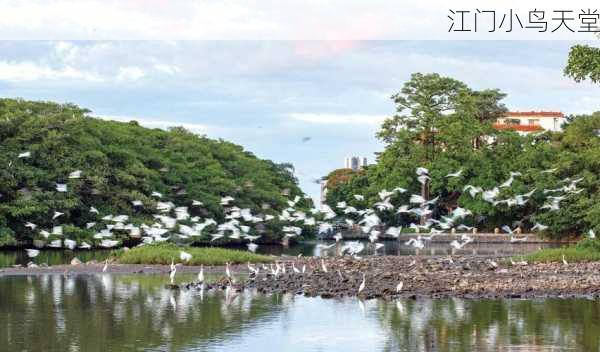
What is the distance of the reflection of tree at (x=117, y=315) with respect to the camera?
21.0 metres

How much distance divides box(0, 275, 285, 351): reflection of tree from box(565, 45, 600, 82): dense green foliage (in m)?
12.2

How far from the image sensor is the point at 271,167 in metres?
84.5

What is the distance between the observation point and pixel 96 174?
5903 centimetres

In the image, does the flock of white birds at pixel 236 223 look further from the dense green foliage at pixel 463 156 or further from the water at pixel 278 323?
the water at pixel 278 323

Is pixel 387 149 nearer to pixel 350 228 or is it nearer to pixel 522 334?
pixel 350 228

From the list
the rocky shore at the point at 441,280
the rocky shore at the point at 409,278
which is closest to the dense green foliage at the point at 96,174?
the rocky shore at the point at 409,278

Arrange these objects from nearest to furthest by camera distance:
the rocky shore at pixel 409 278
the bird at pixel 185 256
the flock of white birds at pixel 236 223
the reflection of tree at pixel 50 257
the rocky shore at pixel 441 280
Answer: the rocky shore at pixel 441 280
the rocky shore at pixel 409 278
the bird at pixel 185 256
the flock of white birds at pixel 236 223
the reflection of tree at pixel 50 257

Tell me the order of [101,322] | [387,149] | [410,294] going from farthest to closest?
[387,149] < [410,294] < [101,322]

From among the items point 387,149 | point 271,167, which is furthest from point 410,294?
point 271,167

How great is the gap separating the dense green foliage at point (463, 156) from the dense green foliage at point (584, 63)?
101ft

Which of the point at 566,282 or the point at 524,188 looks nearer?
the point at 566,282

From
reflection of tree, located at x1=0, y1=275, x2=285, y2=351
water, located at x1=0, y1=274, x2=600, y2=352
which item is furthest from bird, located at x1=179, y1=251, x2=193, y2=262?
water, located at x1=0, y1=274, x2=600, y2=352

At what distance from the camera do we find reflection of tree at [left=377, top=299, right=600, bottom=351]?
20641mm

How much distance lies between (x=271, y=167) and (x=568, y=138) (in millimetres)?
28156
